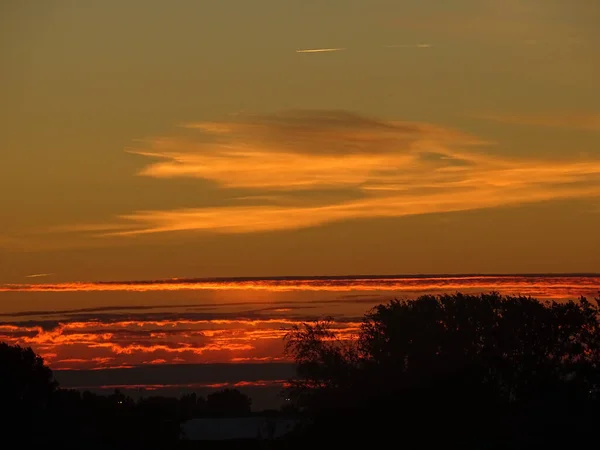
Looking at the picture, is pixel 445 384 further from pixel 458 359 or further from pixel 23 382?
pixel 23 382

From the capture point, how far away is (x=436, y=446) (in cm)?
7262

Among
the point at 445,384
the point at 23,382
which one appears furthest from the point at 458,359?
the point at 23,382

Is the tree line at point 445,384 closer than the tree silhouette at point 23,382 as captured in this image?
Yes

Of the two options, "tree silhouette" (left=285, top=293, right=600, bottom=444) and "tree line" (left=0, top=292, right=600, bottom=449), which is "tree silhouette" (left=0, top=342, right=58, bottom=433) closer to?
"tree line" (left=0, top=292, right=600, bottom=449)

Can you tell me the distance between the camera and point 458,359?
91.6 m

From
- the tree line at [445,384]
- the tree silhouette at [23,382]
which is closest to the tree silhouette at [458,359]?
the tree line at [445,384]

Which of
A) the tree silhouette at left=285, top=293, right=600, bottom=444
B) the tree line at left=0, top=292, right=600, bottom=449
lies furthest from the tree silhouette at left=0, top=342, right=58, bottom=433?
the tree silhouette at left=285, top=293, right=600, bottom=444

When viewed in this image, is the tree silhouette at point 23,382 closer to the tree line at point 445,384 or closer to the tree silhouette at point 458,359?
the tree line at point 445,384

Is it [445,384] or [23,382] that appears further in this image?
[23,382]

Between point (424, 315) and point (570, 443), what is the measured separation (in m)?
30.9

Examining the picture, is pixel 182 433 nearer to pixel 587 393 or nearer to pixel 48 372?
pixel 48 372

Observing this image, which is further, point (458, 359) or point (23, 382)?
point (23, 382)

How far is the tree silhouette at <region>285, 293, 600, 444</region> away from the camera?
3238 inches

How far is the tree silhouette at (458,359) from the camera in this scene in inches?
3238
